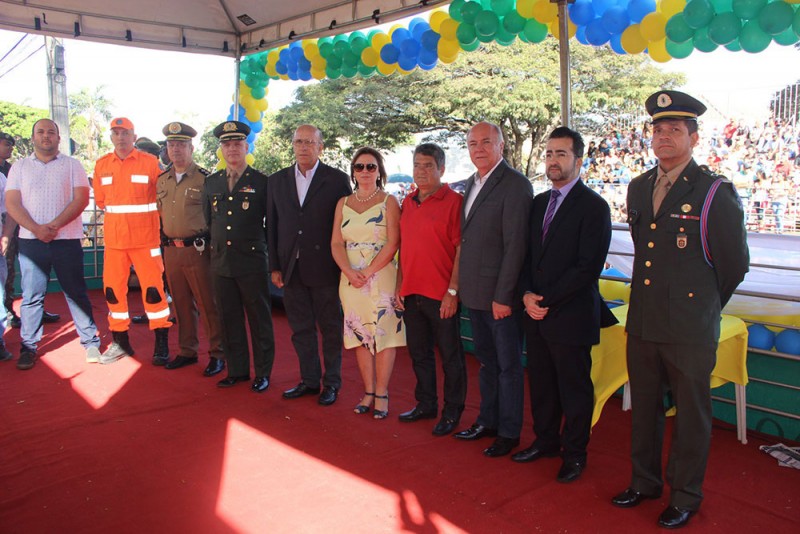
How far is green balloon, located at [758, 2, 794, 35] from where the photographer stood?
427 cm

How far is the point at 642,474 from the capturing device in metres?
2.86

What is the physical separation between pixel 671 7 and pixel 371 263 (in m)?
3.11

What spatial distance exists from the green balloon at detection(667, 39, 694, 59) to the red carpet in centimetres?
291

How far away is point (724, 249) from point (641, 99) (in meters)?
19.5

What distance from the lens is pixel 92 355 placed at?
5258 millimetres

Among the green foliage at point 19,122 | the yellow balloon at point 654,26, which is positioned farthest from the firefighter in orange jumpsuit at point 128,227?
the green foliage at point 19,122

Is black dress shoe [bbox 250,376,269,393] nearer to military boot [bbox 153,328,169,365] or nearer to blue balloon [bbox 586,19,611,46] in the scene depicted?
military boot [bbox 153,328,169,365]

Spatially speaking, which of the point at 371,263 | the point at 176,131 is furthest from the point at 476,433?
the point at 176,131

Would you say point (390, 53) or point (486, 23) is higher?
point (390, 53)

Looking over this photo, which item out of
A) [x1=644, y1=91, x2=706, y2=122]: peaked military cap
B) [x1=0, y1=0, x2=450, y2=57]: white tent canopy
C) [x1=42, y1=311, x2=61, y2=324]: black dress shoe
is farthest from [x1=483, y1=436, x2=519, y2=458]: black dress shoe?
[x1=42, y1=311, x2=61, y2=324]: black dress shoe

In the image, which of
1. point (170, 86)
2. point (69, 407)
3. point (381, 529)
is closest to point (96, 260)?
point (69, 407)

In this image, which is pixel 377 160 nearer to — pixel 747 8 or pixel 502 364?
pixel 502 364

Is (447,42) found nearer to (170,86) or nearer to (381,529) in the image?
(381,529)

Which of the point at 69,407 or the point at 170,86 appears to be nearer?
the point at 69,407
